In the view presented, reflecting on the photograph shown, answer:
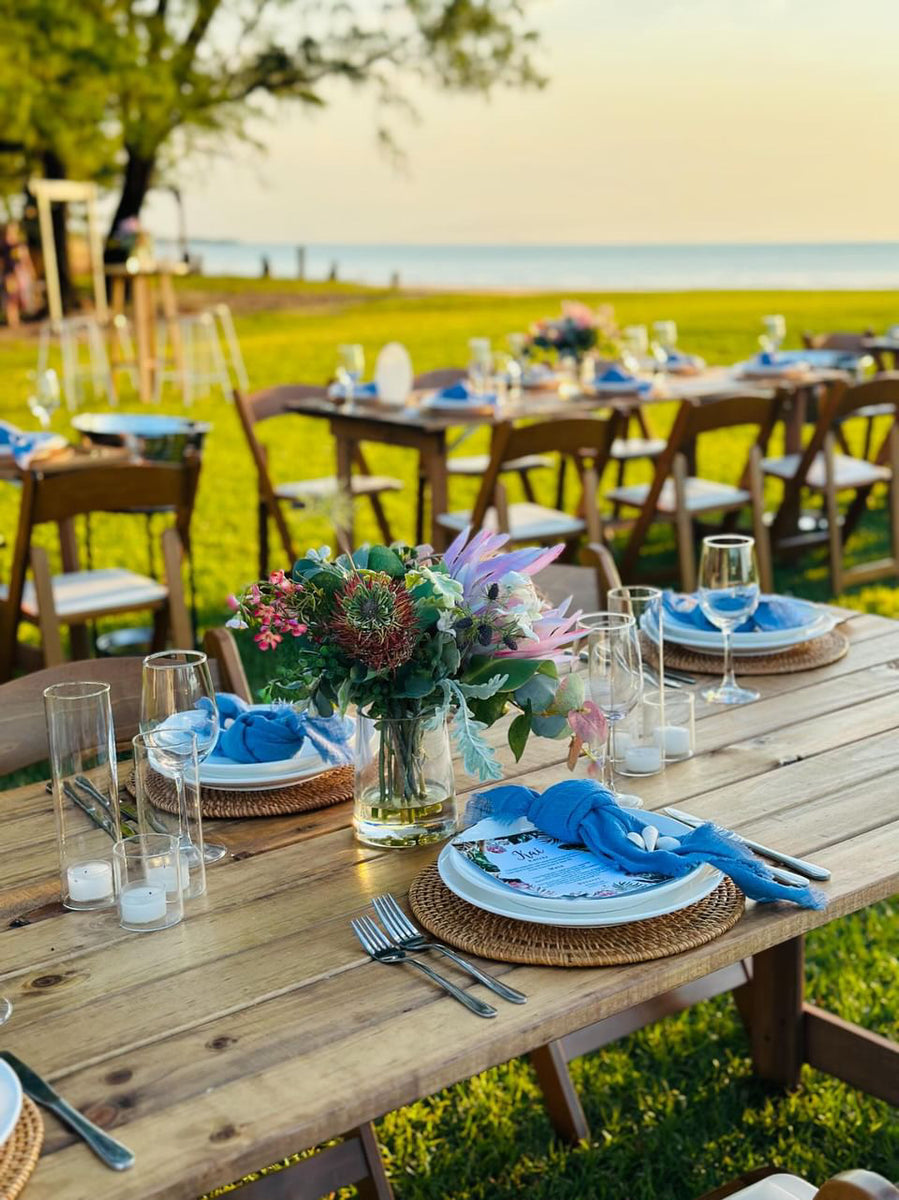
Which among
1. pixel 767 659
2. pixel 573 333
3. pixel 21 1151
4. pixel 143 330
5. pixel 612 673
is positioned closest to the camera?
pixel 21 1151

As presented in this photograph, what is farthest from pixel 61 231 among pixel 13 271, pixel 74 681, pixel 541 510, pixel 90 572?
pixel 74 681

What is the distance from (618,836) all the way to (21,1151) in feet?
2.26

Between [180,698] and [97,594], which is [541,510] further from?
[180,698]

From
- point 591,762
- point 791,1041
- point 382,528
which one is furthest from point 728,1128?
point 382,528

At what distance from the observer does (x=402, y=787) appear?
5.44 ft

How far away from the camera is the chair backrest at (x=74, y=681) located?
7.04 ft

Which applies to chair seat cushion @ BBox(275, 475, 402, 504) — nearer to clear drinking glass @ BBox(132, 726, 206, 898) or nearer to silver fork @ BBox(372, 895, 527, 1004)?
clear drinking glass @ BBox(132, 726, 206, 898)

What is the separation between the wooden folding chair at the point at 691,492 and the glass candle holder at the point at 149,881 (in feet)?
12.9

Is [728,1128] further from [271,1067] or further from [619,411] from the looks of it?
[619,411]

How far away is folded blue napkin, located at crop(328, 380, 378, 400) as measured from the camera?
5855mm

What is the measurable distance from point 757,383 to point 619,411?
4.06ft

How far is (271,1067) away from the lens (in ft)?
3.89

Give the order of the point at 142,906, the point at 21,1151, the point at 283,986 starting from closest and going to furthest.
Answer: the point at 21,1151, the point at 283,986, the point at 142,906

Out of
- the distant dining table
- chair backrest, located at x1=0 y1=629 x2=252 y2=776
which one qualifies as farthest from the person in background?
chair backrest, located at x1=0 y1=629 x2=252 y2=776
